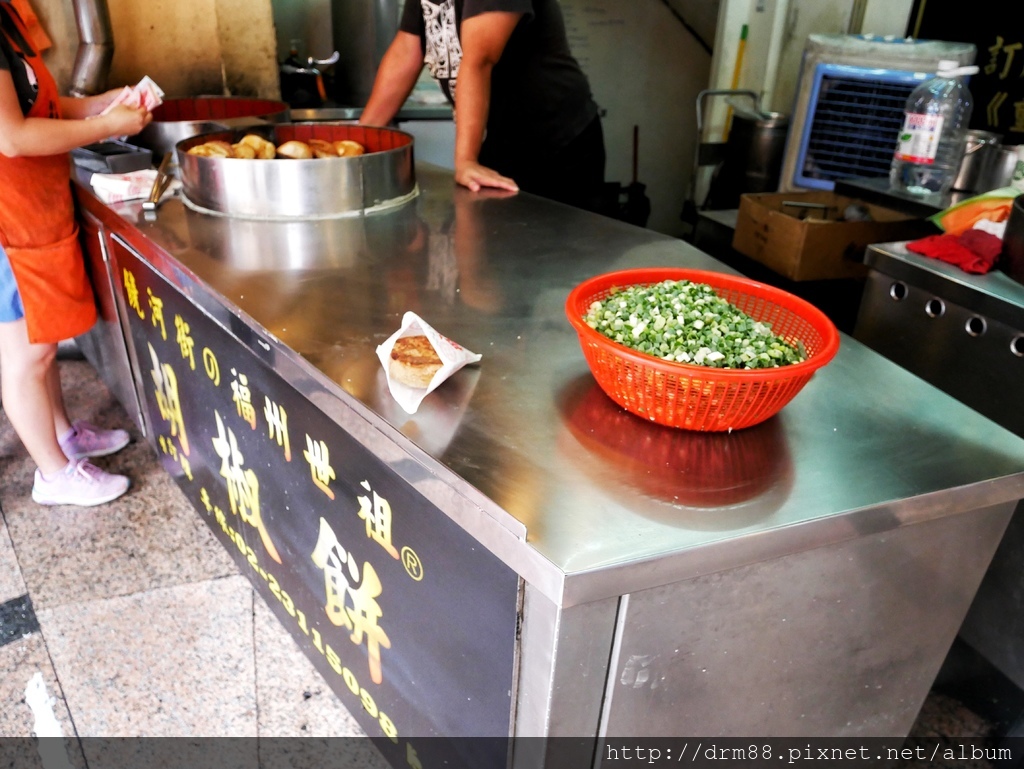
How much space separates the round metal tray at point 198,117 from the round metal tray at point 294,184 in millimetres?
349

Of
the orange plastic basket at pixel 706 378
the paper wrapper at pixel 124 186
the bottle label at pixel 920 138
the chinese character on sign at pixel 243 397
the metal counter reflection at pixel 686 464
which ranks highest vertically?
the bottle label at pixel 920 138

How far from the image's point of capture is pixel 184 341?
1729 millimetres

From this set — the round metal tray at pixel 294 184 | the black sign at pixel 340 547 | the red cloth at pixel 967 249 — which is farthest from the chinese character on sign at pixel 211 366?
the red cloth at pixel 967 249

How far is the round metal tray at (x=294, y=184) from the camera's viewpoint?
1.72m

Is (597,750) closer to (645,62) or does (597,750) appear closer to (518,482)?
(518,482)

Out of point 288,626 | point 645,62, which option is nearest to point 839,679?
point 288,626

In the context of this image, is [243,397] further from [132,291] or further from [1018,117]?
[1018,117]

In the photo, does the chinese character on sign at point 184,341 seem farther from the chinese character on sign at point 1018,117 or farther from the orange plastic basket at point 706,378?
the chinese character on sign at point 1018,117

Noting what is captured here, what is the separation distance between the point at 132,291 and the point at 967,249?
2.05 m

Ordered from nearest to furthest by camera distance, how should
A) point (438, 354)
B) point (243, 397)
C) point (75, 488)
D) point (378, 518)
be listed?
point (438, 354)
point (378, 518)
point (243, 397)
point (75, 488)

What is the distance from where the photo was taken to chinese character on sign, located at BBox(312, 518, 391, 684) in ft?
4.05

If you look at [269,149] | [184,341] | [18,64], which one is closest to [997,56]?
[269,149]

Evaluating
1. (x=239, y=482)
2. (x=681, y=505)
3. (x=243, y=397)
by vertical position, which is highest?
(x=681, y=505)

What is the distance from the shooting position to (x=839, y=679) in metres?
1.06
